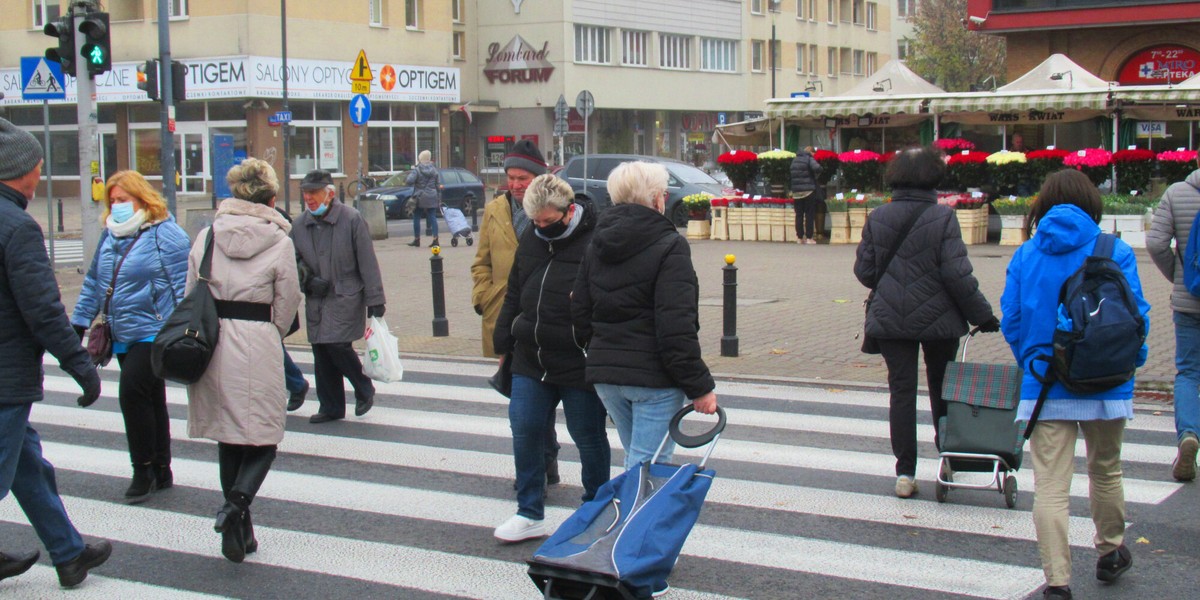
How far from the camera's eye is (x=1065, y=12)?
28.4m

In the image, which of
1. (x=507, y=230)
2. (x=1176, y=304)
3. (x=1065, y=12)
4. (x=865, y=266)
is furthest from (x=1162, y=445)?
(x=1065, y=12)

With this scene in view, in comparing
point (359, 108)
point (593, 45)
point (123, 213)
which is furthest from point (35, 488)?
point (593, 45)

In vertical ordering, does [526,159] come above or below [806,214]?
above

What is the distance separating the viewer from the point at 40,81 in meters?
17.2

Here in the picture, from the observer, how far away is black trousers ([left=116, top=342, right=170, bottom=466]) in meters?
6.77

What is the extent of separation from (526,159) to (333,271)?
2.56 meters

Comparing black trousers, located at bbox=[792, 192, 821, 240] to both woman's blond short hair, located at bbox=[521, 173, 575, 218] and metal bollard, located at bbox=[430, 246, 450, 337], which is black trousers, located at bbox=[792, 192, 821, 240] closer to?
metal bollard, located at bbox=[430, 246, 450, 337]

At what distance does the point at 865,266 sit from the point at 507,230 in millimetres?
1854

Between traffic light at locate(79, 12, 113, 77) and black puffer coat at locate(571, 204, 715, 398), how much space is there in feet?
40.3

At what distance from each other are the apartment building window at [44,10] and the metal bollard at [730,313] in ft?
139

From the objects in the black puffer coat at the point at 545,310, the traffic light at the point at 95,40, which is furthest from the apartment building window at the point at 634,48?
the black puffer coat at the point at 545,310

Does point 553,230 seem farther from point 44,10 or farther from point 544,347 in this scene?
point 44,10

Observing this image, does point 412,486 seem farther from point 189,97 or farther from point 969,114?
point 189,97

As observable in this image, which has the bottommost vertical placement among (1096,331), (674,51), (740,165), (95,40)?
(1096,331)
